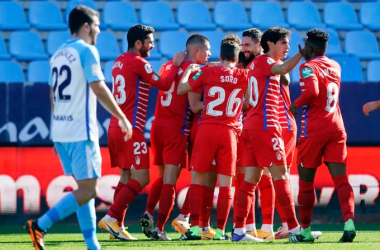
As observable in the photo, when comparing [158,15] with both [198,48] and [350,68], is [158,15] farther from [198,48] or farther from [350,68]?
[198,48]

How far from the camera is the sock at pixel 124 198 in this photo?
7.35 m

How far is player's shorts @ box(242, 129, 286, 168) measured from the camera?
22.4 feet

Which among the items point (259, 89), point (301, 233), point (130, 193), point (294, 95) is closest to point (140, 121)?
point (130, 193)

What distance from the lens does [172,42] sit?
13.1 meters

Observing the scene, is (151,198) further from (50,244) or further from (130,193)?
(50,244)

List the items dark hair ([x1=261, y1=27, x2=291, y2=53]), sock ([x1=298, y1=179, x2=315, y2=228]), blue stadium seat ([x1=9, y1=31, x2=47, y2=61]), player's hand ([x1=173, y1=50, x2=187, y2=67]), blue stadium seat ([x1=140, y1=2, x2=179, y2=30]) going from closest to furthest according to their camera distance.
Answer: sock ([x1=298, y1=179, x2=315, y2=228]), dark hair ([x1=261, y1=27, x2=291, y2=53]), player's hand ([x1=173, y1=50, x2=187, y2=67]), blue stadium seat ([x1=9, y1=31, x2=47, y2=61]), blue stadium seat ([x1=140, y1=2, x2=179, y2=30])

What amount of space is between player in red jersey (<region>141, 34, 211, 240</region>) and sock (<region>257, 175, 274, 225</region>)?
872 mm

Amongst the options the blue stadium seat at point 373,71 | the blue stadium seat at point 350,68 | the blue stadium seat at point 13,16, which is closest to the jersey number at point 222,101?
the blue stadium seat at point 350,68

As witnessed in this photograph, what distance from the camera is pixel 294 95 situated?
9.41 meters

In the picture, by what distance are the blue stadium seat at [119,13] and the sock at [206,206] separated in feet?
21.6

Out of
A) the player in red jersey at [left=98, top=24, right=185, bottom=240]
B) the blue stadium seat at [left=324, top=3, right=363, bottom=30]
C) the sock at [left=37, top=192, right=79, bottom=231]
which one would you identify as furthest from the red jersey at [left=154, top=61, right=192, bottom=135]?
the blue stadium seat at [left=324, top=3, right=363, bottom=30]

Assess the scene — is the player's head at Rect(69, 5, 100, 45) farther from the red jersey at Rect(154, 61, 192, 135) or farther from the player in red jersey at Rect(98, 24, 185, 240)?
the red jersey at Rect(154, 61, 192, 135)

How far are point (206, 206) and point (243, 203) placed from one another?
0.60 metres

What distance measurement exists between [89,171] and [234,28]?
8.89 m
